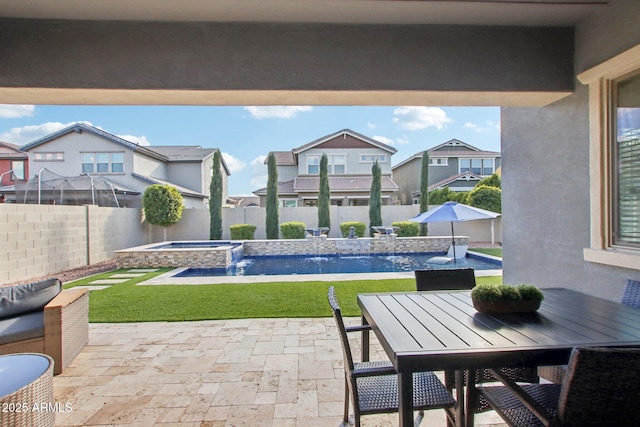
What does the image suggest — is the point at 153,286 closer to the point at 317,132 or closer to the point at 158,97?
the point at 158,97

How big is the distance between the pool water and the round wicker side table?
7165 millimetres

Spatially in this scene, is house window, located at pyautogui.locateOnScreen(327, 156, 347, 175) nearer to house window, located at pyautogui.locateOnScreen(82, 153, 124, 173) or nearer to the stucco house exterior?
house window, located at pyautogui.locateOnScreen(82, 153, 124, 173)

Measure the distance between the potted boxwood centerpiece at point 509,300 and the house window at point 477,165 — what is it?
23019 millimetres

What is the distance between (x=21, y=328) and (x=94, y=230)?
28.7ft

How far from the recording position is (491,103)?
13.0ft

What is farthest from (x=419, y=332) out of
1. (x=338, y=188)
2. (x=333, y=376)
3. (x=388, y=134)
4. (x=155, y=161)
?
(x=388, y=134)

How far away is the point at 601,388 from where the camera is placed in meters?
1.49

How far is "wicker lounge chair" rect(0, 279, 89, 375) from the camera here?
10.8ft

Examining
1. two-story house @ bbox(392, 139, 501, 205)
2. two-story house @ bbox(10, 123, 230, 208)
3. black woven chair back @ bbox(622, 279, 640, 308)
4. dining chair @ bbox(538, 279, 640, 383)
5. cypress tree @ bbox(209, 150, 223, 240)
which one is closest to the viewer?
dining chair @ bbox(538, 279, 640, 383)

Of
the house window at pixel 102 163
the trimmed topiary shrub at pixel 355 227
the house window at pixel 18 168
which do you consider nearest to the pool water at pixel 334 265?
the trimmed topiary shrub at pixel 355 227

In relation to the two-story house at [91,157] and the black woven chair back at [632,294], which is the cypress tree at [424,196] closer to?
the black woven chair back at [632,294]

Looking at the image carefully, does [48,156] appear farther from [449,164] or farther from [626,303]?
[449,164]

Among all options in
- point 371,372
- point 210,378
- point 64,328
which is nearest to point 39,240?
point 64,328

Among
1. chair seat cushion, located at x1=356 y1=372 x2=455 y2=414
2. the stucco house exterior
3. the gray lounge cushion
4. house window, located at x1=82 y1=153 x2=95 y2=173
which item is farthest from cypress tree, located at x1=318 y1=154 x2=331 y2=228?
the stucco house exterior
